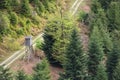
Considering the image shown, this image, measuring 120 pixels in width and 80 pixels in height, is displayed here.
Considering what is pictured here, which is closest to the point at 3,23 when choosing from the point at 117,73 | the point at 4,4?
the point at 4,4

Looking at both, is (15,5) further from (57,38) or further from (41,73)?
(41,73)

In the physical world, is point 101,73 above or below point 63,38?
below

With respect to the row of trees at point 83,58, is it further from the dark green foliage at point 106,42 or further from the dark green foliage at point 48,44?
the dark green foliage at point 106,42

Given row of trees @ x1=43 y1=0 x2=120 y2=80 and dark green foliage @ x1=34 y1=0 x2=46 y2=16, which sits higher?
dark green foliage @ x1=34 y1=0 x2=46 y2=16

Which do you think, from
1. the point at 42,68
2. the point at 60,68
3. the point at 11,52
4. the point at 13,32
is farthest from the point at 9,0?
the point at 42,68

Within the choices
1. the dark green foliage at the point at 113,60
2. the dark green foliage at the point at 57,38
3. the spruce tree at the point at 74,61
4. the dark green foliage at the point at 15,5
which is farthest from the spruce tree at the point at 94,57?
the dark green foliage at the point at 15,5

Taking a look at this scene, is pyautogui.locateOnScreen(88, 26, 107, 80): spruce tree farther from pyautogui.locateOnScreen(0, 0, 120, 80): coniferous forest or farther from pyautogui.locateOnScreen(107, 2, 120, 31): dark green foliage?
pyautogui.locateOnScreen(107, 2, 120, 31): dark green foliage

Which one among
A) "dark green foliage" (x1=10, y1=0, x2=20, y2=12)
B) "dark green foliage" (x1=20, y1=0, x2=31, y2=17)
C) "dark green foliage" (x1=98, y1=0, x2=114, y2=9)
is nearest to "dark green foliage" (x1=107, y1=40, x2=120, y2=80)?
"dark green foliage" (x1=20, y1=0, x2=31, y2=17)
